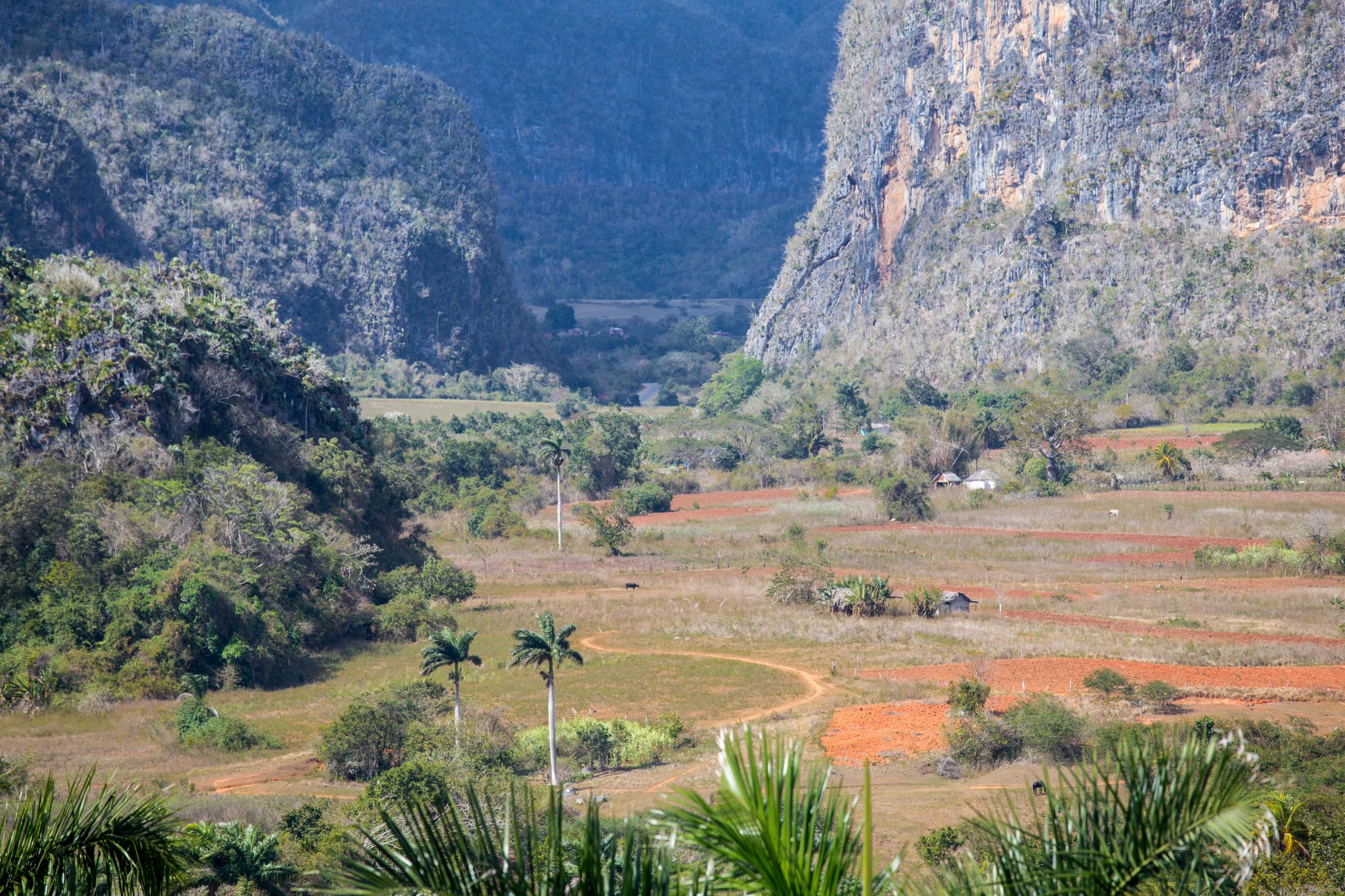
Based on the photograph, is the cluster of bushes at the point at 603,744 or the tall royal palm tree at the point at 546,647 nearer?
the tall royal palm tree at the point at 546,647

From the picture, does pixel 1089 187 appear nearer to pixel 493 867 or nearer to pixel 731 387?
pixel 731 387

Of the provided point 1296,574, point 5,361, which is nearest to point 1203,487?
point 1296,574

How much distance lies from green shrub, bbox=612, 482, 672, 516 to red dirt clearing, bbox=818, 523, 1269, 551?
13.8 metres

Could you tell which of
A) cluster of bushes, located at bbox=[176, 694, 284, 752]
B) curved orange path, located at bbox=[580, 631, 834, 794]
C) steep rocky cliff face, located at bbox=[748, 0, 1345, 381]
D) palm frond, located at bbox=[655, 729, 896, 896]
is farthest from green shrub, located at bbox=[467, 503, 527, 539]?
palm frond, located at bbox=[655, 729, 896, 896]

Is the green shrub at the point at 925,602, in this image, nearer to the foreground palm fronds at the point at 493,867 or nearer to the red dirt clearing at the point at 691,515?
the red dirt clearing at the point at 691,515

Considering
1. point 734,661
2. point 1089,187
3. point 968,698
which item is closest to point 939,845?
point 968,698

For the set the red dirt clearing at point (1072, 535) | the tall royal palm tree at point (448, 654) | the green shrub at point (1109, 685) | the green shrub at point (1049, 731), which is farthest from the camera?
the red dirt clearing at point (1072, 535)

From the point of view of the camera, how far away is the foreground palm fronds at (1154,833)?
5723 millimetres

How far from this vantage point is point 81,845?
6348mm

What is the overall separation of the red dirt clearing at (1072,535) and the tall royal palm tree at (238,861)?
142 feet

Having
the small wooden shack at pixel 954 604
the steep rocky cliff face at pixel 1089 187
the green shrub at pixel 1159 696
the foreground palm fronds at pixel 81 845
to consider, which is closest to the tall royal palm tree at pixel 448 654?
the green shrub at pixel 1159 696

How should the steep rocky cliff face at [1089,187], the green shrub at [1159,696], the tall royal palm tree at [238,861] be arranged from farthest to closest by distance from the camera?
the steep rocky cliff face at [1089,187], the green shrub at [1159,696], the tall royal palm tree at [238,861]

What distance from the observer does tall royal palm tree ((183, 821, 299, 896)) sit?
15.9 metres

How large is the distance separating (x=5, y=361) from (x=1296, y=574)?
48028mm
